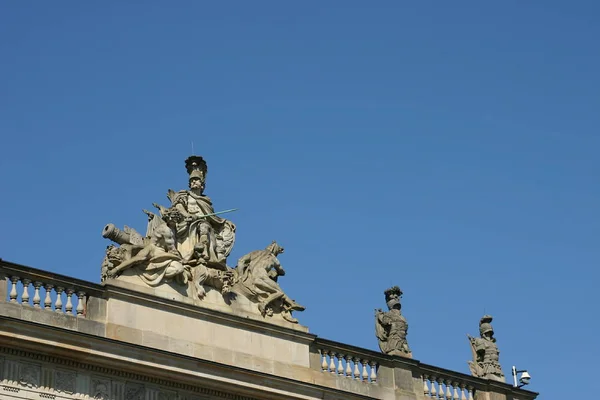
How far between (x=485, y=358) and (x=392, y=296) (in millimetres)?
2765

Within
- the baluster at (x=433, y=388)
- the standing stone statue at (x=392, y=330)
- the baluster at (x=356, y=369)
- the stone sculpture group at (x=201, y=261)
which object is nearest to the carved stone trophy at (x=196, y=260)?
the stone sculpture group at (x=201, y=261)

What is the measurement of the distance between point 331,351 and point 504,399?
184 inches

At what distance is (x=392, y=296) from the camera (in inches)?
1388

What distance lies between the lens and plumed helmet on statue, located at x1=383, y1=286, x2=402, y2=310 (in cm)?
3516

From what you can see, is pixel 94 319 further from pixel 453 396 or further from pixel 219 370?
pixel 453 396

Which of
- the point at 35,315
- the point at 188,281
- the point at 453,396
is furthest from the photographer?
the point at 453,396

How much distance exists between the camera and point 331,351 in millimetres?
33688

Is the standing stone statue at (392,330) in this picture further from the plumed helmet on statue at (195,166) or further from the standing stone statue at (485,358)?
the plumed helmet on statue at (195,166)

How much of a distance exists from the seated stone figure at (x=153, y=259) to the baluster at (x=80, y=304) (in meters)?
0.78

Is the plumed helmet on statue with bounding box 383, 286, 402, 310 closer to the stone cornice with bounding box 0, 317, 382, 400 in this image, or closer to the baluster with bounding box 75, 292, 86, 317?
the stone cornice with bounding box 0, 317, 382, 400

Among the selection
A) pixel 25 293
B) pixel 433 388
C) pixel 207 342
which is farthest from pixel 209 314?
pixel 433 388

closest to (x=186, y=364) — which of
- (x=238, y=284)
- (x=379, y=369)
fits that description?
(x=238, y=284)

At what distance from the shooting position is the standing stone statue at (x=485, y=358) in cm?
3603

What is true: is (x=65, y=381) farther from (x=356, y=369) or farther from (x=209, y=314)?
(x=356, y=369)
